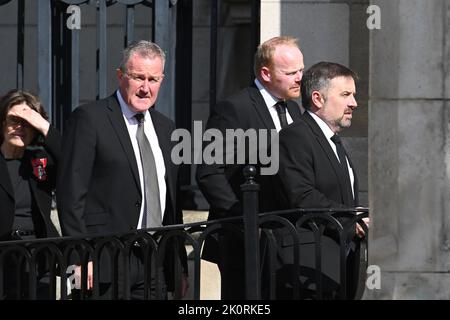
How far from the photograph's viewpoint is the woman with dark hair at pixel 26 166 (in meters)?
8.52

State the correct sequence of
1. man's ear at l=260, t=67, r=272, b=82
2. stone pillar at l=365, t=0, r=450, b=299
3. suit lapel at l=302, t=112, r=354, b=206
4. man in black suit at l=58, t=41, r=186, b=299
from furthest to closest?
man's ear at l=260, t=67, r=272, b=82
man in black suit at l=58, t=41, r=186, b=299
suit lapel at l=302, t=112, r=354, b=206
stone pillar at l=365, t=0, r=450, b=299

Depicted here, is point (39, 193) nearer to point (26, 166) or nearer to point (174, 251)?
point (26, 166)

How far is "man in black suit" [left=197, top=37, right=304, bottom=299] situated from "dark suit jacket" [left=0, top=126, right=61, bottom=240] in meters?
0.87

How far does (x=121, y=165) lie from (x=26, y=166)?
0.69 meters

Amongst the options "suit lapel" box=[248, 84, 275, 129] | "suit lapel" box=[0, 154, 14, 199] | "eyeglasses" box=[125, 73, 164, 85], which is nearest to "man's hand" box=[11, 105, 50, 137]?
"suit lapel" box=[0, 154, 14, 199]

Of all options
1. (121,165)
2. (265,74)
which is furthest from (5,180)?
(265,74)

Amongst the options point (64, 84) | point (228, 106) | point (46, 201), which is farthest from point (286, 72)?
point (64, 84)

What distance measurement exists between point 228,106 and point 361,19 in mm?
2011

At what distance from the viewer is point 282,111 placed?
8461 mm

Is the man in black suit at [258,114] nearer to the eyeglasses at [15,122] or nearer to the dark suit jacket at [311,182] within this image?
the dark suit jacket at [311,182]

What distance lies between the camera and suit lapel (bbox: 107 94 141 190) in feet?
27.0

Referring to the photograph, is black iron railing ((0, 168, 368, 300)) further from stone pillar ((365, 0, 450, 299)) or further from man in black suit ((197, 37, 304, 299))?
man in black suit ((197, 37, 304, 299))

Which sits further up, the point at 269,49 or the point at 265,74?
the point at 269,49
